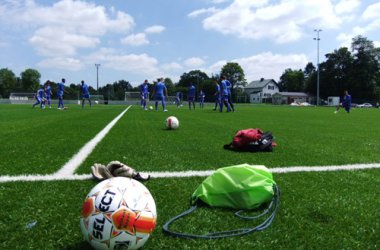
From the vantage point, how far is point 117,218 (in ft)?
7.43

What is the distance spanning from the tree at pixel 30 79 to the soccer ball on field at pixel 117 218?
143 metres

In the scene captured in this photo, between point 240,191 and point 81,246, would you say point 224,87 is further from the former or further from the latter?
point 81,246

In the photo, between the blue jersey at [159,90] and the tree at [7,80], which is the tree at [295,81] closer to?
the tree at [7,80]

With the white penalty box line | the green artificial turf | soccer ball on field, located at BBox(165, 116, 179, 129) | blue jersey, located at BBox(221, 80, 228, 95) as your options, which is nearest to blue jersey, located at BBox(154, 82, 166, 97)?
blue jersey, located at BBox(221, 80, 228, 95)

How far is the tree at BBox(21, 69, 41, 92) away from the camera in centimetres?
13438

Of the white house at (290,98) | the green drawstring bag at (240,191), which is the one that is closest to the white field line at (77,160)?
the green drawstring bag at (240,191)

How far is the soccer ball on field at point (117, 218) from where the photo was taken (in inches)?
89.1

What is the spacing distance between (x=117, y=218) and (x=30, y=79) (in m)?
148

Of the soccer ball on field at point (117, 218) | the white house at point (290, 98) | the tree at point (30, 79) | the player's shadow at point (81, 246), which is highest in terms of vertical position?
the tree at point (30, 79)

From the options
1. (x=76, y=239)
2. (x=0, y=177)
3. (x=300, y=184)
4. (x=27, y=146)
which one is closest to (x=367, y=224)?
(x=300, y=184)

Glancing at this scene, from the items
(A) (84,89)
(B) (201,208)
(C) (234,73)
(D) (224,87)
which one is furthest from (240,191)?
(C) (234,73)

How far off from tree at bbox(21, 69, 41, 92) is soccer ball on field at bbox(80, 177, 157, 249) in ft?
470

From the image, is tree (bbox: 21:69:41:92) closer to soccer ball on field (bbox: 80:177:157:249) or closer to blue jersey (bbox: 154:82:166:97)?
blue jersey (bbox: 154:82:166:97)

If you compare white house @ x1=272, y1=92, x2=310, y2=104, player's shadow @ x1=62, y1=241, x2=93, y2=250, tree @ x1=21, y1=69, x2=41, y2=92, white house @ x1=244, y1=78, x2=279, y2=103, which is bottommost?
player's shadow @ x1=62, y1=241, x2=93, y2=250
